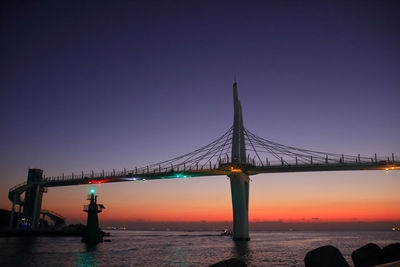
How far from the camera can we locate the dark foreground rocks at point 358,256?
1575cm

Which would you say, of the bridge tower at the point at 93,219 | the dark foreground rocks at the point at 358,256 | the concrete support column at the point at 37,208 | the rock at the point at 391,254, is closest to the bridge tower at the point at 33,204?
the concrete support column at the point at 37,208

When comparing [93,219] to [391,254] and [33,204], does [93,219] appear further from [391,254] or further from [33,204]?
[33,204]

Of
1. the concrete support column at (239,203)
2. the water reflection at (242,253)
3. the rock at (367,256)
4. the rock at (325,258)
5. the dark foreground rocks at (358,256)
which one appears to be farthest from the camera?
the concrete support column at (239,203)

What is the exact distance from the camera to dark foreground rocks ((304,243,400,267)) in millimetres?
15750

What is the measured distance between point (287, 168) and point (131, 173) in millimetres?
36757

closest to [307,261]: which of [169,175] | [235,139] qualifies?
[235,139]

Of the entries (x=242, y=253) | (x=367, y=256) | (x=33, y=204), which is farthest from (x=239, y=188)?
(x=33, y=204)

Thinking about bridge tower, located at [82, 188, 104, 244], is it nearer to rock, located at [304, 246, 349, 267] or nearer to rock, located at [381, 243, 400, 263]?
rock, located at [304, 246, 349, 267]

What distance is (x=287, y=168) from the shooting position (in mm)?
63281

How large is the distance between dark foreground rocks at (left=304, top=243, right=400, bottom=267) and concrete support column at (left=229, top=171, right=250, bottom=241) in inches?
1533

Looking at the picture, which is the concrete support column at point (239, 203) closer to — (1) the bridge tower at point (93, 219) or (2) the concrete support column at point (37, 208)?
(1) the bridge tower at point (93, 219)

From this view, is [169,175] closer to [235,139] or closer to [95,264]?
[235,139]

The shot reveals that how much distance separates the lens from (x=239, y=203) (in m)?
57.4

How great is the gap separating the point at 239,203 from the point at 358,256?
3929 centimetres
